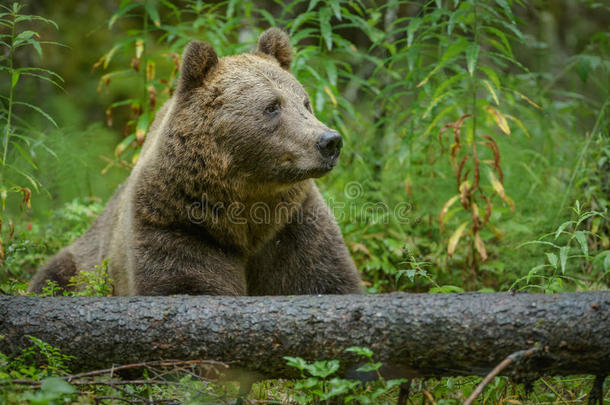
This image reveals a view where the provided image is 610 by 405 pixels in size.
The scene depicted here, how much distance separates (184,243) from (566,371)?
2.45 meters

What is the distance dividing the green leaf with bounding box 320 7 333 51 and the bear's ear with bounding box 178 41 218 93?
1.48 m

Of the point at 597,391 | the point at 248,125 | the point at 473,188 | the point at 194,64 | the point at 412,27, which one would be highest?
the point at 412,27

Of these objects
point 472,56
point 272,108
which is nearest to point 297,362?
point 272,108

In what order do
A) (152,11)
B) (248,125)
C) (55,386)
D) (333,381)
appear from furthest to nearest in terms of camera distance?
(152,11), (248,125), (333,381), (55,386)

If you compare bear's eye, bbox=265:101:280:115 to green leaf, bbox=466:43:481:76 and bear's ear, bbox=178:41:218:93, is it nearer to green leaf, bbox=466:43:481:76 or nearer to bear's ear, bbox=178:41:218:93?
bear's ear, bbox=178:41:218:93

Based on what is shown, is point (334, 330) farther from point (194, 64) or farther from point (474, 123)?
point (474, 123)

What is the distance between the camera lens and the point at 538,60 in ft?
31.6

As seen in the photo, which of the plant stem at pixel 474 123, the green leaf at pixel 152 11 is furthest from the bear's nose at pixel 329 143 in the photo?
the green leaf at pixel 152 11

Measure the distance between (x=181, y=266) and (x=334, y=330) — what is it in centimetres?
151

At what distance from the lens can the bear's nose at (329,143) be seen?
391 centimetres

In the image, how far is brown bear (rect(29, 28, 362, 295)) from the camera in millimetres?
3999

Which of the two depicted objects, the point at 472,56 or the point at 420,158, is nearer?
the point at 472,56

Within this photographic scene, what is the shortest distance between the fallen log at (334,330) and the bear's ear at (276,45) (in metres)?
2.39

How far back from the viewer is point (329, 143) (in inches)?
154
